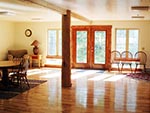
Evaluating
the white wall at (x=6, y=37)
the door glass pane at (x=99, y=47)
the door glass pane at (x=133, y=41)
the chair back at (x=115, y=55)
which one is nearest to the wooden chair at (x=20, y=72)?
the white wall at (x=6, y=37)

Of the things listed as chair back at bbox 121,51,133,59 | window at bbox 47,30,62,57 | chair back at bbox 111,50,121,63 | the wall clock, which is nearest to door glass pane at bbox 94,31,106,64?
chair back at bbox 111,50,121,63

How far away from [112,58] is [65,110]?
6681mm

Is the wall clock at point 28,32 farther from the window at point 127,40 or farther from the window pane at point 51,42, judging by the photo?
the window at point 127,40

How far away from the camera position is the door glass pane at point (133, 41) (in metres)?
10.9

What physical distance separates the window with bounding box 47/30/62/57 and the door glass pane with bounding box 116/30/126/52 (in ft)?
9.39

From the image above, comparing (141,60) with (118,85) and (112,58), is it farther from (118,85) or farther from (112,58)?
(118,85)

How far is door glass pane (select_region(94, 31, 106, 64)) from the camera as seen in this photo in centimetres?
1138

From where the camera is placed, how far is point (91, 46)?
11.5m

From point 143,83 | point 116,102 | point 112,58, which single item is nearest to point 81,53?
point 112,58

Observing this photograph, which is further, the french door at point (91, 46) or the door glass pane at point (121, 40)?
the french door at point (91, 46)

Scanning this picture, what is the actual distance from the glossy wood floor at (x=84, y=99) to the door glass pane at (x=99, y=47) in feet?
11.5

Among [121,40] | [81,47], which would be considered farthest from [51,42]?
[121,40]

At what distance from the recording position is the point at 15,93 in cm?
641

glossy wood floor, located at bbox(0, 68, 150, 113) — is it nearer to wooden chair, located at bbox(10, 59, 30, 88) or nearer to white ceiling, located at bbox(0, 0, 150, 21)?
wooden chair, located at bbox(10, 59, 30, 88)
